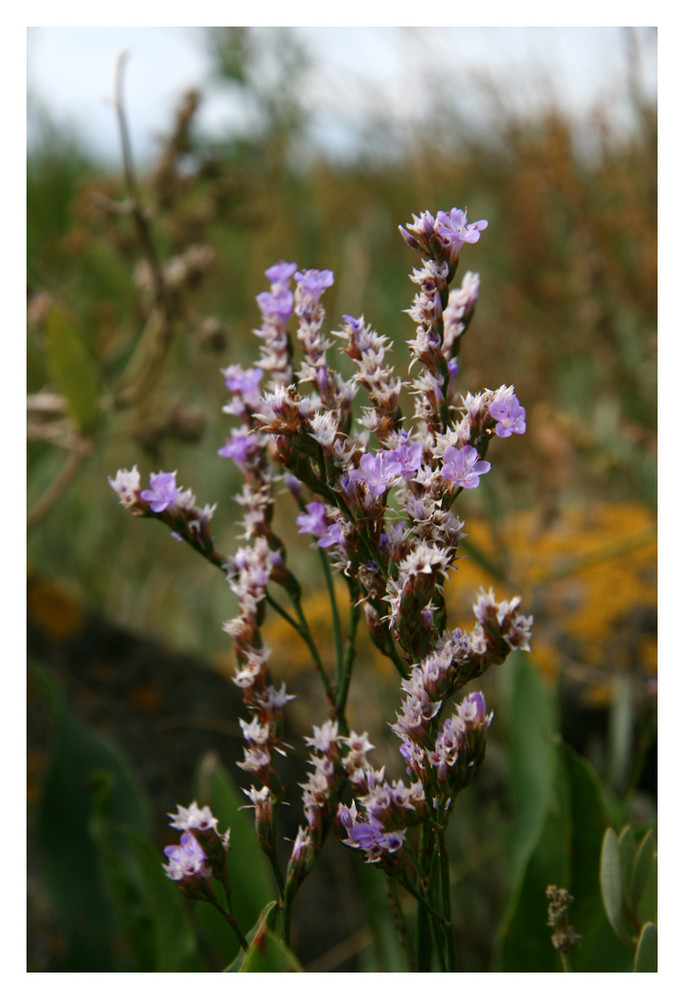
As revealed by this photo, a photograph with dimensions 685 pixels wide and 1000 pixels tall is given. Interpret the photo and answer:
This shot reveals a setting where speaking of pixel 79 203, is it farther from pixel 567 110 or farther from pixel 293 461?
pixel 567 110

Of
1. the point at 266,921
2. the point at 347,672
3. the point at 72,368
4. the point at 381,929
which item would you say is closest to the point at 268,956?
the point at 266,921

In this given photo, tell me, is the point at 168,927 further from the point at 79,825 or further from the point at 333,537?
the point at 333,537

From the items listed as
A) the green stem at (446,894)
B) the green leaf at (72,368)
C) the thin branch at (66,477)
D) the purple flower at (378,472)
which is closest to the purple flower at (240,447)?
the purple flower at (378,472)

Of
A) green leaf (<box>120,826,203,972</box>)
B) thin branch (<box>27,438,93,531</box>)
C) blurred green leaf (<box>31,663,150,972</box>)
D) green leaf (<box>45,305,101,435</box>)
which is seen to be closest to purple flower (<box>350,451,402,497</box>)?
green leaf (<box>120,826,203,972</box>)

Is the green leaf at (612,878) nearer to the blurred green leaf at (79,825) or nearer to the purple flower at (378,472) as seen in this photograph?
the purple flower at (378,472)

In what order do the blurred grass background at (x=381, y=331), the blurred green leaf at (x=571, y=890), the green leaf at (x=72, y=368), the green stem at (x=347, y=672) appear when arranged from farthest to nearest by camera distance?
1. the blurred grass background at (x=381, y=331)
2. the green leaf at (x=72, y=368)
3. the blurred green leaf at (x=571, y=890)
4. the green stem at (x=347, y=672)

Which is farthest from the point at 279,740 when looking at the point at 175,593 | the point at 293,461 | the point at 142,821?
the point at 175,593

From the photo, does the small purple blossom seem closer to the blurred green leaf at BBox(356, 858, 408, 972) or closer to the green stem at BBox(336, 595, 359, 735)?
the green stem at BBox(336, 595, 359, 735)

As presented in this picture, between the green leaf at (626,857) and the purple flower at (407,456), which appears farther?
the green leaf at (626,857)
